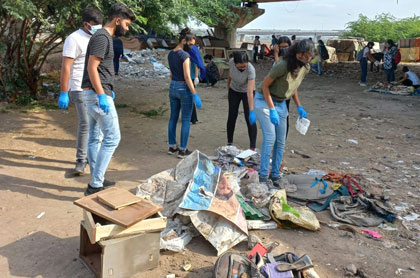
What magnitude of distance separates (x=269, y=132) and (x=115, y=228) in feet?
7.05

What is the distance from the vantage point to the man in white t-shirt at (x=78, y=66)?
13.3 ft

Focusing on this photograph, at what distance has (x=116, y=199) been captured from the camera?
278cm

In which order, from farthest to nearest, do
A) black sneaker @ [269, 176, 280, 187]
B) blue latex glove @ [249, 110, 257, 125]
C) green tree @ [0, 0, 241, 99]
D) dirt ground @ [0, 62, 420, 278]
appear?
green tree @ [0, 0, 241, 99], blue latex glove @ [249, 110, 257, 125], black sneaker @ [269, 176, 280, 187], dirt ground @ [0, 62, 420, 278]

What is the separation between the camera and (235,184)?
388 cm

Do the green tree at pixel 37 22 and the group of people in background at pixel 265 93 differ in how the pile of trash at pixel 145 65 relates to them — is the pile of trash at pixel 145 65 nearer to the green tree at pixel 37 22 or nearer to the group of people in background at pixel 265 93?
the green tree at pixel 37 22

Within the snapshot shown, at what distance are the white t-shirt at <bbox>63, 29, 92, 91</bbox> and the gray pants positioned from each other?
93mm

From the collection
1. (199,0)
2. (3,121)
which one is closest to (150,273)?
(3,121)

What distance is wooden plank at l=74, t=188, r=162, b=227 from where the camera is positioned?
254 centimetres

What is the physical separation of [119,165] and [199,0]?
463cm

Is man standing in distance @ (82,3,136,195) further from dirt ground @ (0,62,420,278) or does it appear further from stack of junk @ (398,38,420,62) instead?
stack of junk @ (398,38,420,62)

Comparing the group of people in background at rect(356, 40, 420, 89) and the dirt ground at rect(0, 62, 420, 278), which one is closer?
the dirt ground at rect(0, 62, 420, 278)

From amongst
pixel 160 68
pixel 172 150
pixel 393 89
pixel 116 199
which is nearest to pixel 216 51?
pixel 160 68

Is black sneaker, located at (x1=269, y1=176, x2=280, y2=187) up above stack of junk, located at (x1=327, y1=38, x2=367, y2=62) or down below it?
below

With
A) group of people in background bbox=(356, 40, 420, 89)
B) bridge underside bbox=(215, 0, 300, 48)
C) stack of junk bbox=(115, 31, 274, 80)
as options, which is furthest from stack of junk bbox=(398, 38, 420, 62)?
bridge underside bbox=(215, 0, 300, 48)
